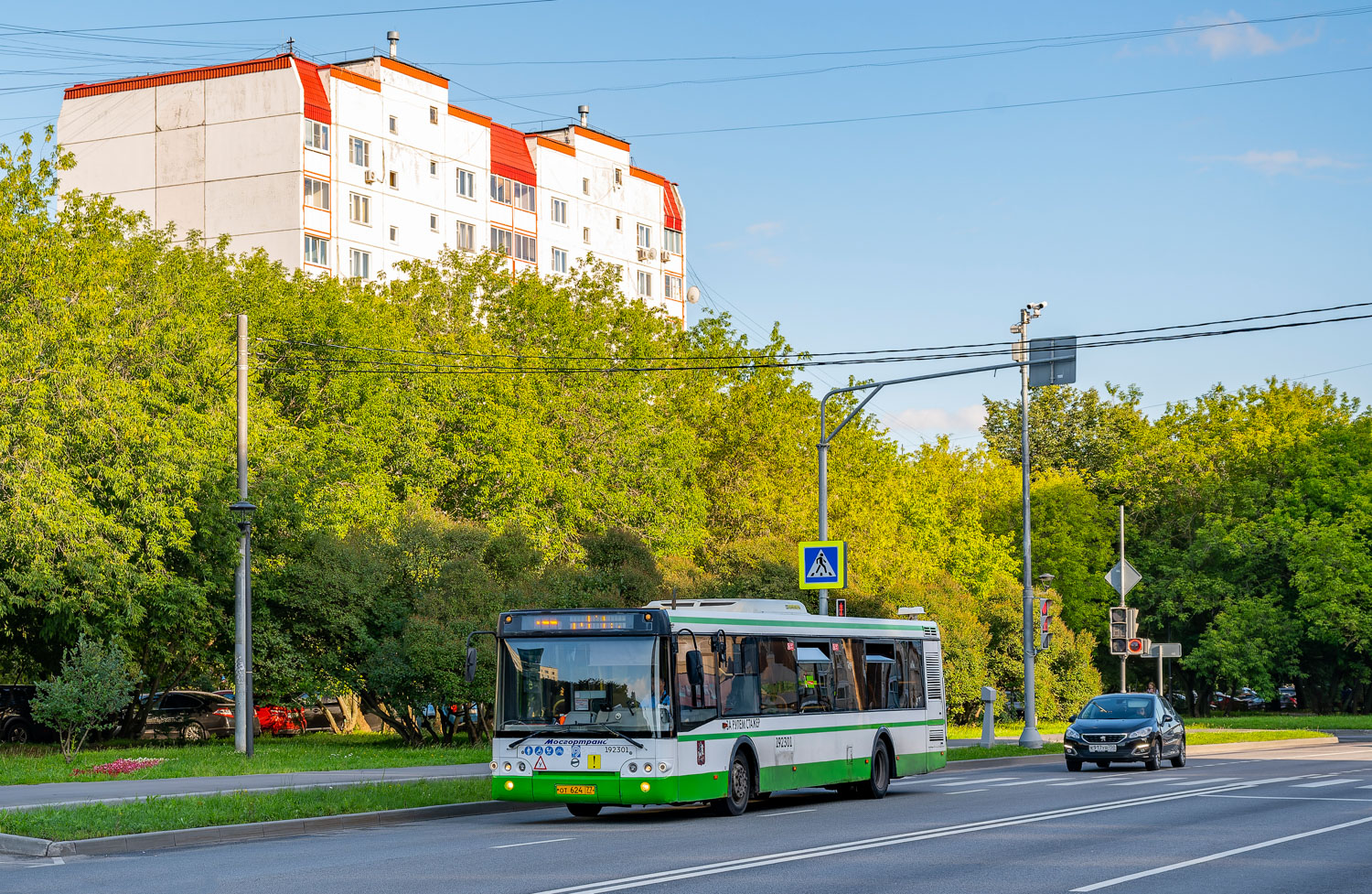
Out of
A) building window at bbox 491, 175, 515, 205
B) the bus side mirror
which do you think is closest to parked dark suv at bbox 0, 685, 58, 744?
the bus side mirror

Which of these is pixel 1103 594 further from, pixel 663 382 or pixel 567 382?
pixel 567 382

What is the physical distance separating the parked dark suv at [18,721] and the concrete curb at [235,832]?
927 inches

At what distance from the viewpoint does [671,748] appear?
18188 mm

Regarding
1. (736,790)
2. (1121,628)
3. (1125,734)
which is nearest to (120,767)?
(736,790)

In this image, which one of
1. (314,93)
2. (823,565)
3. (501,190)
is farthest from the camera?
(501,190)

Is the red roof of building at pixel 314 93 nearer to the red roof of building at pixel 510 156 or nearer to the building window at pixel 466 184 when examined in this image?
the building window at pixel 466 184

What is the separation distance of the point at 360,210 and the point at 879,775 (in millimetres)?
53628

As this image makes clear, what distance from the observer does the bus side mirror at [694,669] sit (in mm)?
18562

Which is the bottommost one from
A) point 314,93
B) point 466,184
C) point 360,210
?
point 360,210

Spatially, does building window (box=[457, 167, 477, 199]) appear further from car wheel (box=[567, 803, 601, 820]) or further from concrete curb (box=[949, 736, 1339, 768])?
car wheel (box=[567, 803, 601, 820])

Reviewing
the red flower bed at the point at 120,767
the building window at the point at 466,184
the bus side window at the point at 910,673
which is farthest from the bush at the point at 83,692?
the building window at the point at 466,184

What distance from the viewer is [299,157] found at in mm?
67500

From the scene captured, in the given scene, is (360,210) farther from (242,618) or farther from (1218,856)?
(1218,856)

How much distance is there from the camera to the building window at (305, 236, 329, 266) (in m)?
68.4
